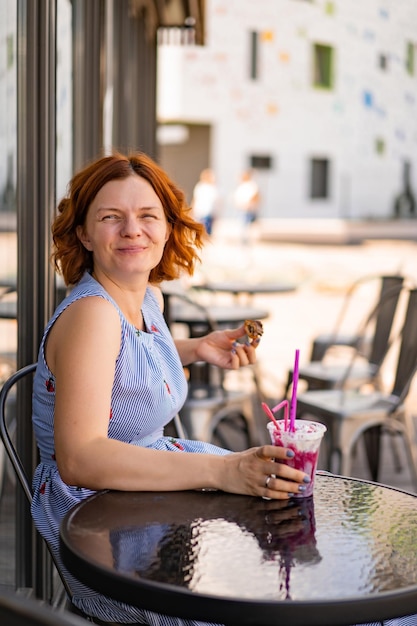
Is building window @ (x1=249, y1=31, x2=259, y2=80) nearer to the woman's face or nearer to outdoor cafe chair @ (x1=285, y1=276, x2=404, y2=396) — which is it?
outdoor cafe chair @ (x1=285, y1=276, x2=404, y2=396)

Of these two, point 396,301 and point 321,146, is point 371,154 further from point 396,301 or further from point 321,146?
point 396,301

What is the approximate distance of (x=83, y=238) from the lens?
77.4 inches

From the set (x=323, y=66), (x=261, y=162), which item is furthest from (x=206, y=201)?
(x=323, y=66)

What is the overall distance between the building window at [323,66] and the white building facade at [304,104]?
1.3 inches

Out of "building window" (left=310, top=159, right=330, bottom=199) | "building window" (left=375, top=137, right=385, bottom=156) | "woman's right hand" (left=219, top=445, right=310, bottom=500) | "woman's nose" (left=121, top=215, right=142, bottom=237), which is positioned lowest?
"woman's right hand" (left=219, top=445, right=310, bottom=500)

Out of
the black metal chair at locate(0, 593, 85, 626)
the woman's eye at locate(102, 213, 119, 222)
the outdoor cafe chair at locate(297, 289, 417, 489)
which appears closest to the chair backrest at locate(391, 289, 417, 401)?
the outdoor cafe chair at locate(297, 289, 417, 489)

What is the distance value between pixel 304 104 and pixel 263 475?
98.1 ft

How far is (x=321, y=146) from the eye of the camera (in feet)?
103

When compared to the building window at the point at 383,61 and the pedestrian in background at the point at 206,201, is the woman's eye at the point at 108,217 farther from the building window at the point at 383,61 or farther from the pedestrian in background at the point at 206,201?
the building window at the point at 383,61

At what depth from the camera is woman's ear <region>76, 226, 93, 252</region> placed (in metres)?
1.96

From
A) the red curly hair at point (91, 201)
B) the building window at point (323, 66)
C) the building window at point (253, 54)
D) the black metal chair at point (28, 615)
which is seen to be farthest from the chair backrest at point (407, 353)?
the building window at point (323, 66)

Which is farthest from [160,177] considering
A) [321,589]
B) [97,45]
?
[97,45]

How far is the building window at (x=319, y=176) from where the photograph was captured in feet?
106

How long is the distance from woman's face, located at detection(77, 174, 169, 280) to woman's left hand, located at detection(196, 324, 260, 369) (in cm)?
36
